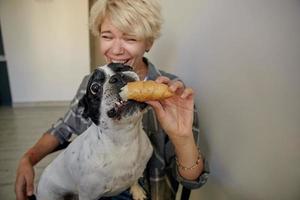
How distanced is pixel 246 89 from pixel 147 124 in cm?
34

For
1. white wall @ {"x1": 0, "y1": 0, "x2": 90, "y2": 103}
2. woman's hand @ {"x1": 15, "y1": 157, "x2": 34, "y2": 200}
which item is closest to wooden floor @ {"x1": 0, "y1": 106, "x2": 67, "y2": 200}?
white wall @ {"x1": 0, "y1": 0, "x2": 90, "y2": 103}

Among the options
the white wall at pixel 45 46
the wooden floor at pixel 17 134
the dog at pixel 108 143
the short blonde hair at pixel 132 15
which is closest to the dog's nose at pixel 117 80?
the dog at pixel 108 143

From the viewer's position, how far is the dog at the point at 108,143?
678mm

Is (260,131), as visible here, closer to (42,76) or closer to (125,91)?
(125,91)

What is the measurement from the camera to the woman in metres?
0.82

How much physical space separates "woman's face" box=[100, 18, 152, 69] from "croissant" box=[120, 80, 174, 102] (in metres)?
0.31

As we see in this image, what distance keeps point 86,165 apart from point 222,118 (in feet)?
1.41

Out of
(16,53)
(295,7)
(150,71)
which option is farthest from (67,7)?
(295,7)

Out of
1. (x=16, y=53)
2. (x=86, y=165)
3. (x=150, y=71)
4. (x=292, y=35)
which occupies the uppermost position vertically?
(x=292, y=35)

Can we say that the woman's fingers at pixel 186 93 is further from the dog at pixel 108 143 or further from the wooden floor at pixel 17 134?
the wooden floor at pixel 17 134

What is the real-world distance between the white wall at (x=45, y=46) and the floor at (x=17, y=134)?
0.54 ft

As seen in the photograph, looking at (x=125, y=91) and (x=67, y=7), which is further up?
(x=125, y=91)

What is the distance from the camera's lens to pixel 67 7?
2887 millimetres

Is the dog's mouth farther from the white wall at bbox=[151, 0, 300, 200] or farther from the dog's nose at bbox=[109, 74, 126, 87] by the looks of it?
the white wall at bbox=[151, 0, 300, 200]
